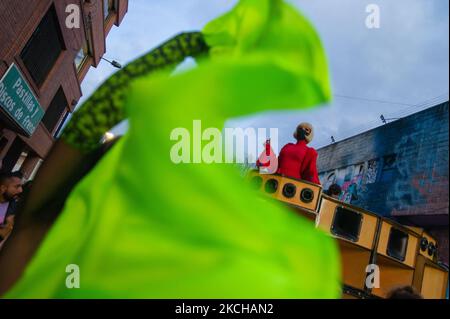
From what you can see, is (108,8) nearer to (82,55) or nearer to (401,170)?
(82,55)

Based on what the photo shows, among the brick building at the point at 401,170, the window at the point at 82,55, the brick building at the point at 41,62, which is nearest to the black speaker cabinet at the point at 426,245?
the brick building at the point at 401,170

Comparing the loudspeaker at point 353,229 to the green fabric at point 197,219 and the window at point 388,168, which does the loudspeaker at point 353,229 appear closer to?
the green fabric at point 197,219

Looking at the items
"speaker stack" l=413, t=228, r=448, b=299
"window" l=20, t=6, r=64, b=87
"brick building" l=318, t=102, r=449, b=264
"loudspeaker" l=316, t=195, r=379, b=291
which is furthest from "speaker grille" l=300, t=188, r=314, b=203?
"window" l=20, t=6, r=64, b=87

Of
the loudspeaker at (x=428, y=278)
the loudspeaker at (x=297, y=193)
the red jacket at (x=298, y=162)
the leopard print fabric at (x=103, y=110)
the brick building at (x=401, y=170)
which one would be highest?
the brick building at (x=401, y=170)

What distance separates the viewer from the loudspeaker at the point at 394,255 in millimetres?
4797

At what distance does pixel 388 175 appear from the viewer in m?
13.2

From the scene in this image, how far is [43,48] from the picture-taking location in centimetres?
955

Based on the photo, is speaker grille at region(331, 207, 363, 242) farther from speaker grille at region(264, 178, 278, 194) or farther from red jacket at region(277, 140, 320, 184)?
speaker grille at region(264, 178, 278, 194)

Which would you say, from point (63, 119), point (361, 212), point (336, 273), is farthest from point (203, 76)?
point (63, 119)

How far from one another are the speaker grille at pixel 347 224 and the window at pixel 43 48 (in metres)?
8.25

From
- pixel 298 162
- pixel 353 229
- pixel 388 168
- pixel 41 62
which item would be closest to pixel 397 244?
pixel 353 229

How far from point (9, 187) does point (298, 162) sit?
359 cm

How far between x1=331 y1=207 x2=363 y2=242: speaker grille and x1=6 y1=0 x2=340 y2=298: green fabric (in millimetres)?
4444
